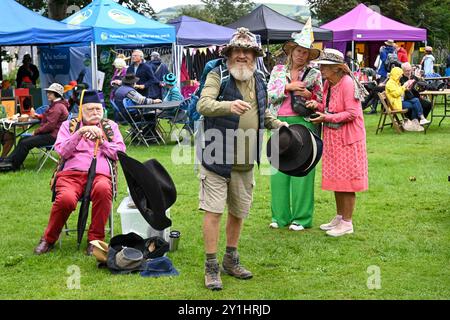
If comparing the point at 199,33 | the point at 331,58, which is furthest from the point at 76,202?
the point at 199,33

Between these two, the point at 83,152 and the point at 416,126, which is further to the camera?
the point at 416,126

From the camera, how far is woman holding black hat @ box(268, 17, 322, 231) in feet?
20.3

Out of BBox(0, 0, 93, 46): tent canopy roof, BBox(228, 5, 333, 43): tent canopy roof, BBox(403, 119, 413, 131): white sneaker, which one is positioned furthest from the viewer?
BBox(228, 5, 333, 43): tent canopy roof

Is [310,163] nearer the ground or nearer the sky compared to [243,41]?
nearer the ground

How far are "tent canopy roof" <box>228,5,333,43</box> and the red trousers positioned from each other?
14.6 m

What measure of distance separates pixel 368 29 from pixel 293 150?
63.2 ft

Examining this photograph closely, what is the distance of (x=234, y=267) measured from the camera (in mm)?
5121

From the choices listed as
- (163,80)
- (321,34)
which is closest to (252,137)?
(163,80)

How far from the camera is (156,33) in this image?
52.8 feet

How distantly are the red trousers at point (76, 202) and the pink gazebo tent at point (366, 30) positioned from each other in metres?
18.8

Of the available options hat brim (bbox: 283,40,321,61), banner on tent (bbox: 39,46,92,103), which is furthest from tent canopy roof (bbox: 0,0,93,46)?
hat brim (bbox: 283,40,321,61)

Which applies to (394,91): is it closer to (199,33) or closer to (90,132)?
(199,33)

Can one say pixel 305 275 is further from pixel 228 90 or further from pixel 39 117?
pixel 39 117

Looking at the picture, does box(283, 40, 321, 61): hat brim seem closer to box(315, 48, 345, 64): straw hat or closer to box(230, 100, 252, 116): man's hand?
box(315, 48, 345, 64): straw hat
